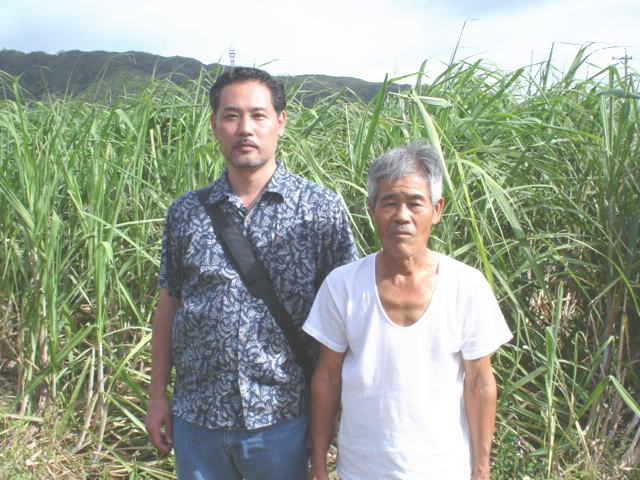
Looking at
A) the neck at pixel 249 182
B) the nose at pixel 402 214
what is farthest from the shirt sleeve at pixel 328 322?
the neck at pixel 249 182

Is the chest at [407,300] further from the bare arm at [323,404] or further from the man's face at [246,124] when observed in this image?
the man's face at [246,124]

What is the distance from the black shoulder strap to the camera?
5.17 feet

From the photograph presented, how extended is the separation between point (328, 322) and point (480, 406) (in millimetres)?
392

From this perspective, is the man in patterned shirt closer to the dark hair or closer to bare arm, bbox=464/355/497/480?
the dark hair

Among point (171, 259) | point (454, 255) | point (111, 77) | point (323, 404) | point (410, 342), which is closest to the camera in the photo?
point (410, 342)

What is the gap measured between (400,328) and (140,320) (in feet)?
4.72

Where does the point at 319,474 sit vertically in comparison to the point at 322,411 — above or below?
below

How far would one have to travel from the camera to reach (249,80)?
64.5 inches

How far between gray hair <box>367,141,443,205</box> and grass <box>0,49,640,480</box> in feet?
2.14

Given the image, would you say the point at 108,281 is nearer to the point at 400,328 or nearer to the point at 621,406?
the point at 400,328

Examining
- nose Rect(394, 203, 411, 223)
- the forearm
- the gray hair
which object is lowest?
the forearm

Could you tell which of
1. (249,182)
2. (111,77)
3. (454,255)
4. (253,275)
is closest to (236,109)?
(249,182)

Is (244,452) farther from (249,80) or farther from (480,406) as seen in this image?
(249,80)

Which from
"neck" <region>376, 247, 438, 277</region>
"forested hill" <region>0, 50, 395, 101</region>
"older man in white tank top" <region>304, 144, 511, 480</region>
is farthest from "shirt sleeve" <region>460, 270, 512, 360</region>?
"forested hill" <region>0, 50, 395, 101</region>
